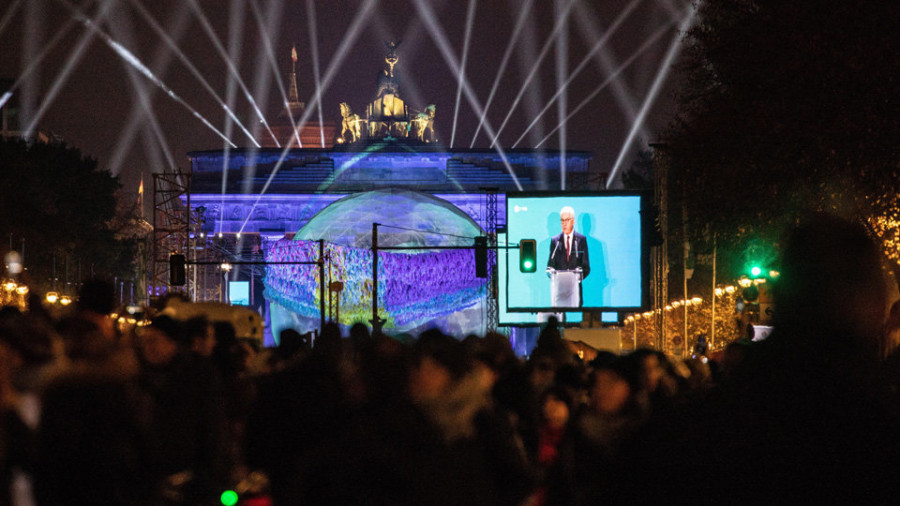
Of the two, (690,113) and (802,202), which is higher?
(690,113)

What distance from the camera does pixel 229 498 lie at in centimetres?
788

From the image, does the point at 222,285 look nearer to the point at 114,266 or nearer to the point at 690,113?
the point at 114,266

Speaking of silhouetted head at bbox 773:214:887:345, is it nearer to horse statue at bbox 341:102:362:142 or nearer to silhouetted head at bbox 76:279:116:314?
silhouetted head at bbox 76:279:116:314

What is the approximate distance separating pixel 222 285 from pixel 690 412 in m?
93.0

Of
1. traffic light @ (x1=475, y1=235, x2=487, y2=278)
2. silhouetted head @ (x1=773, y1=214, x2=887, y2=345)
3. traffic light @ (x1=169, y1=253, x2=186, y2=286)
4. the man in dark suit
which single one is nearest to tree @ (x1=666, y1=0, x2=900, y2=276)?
the man in dark suit

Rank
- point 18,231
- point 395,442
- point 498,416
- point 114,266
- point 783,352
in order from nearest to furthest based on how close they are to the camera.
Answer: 1. point 783,352
2. point 395,442
3. point 498,416
4. point 18,231
5. point 114,266

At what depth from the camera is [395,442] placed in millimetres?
5195

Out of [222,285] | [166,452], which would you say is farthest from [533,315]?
[222,285]

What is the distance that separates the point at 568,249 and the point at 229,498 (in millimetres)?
27314

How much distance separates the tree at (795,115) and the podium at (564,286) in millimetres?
8830

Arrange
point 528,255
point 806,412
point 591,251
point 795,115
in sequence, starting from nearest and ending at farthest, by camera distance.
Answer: point 806,412 → point 795,115 → point 528,255 → point 591,251

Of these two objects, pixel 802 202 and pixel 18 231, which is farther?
pixel 18 231

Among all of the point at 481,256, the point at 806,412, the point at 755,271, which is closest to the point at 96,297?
the point at 806,412

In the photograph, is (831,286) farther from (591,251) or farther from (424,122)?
(424,122)
